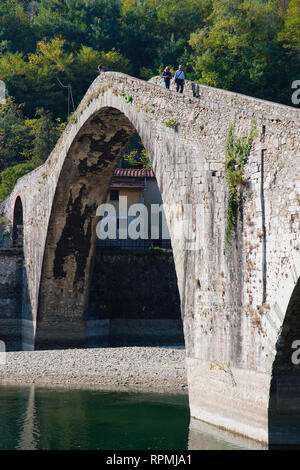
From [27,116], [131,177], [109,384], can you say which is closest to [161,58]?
[27,116]

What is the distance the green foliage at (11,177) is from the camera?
34.2 metres

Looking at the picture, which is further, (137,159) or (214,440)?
(137,159)

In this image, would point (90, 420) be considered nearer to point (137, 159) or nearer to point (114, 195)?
point (114, 195)

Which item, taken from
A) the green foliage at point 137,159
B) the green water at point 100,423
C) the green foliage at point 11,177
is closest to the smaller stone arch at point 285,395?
the green water at point 100,423

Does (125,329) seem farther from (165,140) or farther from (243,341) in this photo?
(243,341)

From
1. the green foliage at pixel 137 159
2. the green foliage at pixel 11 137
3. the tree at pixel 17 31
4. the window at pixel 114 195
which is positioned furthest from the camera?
the tree at pixel 17 31

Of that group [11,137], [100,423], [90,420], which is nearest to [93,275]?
[90,420]

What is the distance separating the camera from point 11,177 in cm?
3456

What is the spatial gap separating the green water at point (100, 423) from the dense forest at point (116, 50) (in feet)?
70.1

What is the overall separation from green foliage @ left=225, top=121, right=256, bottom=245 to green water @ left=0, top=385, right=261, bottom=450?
3.05m

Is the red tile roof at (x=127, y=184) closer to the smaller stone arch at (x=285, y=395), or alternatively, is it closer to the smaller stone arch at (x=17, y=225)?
the smaller stone arch at (x=17, y=225)

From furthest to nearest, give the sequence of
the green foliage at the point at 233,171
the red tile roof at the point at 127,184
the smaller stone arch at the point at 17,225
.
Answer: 1. the smaller stone arch at the point at 17,225
2. the red tile roof at the point at 127,184
3. the green foliage at the point at 233,171

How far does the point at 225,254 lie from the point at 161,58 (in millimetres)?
30521

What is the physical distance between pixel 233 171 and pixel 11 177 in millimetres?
26190
